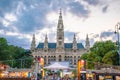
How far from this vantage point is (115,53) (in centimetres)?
8781

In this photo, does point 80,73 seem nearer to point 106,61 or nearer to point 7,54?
point 106,61

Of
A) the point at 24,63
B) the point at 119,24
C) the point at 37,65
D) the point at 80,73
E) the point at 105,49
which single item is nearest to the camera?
the point at 37,65

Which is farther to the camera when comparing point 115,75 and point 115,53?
point 115,53

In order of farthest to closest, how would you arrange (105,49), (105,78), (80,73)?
1. (105,49)
2. (80,73)
3. (105,78)

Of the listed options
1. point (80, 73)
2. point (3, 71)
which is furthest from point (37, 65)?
point (3, 71)

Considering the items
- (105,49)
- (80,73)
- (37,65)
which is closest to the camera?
(37,65)

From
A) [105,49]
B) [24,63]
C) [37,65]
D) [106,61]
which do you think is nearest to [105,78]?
[37,65]

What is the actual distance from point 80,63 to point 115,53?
39.9 m

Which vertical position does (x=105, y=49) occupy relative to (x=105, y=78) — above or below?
above

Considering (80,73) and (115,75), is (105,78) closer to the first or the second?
(115,75)

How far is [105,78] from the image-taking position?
120 feet

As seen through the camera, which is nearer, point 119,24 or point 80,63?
point 80,63

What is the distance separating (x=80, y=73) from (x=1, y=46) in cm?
6144

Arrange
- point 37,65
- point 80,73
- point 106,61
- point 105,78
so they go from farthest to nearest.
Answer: point 106,61 → point 80,73 → point 37,65 → point 105,78
